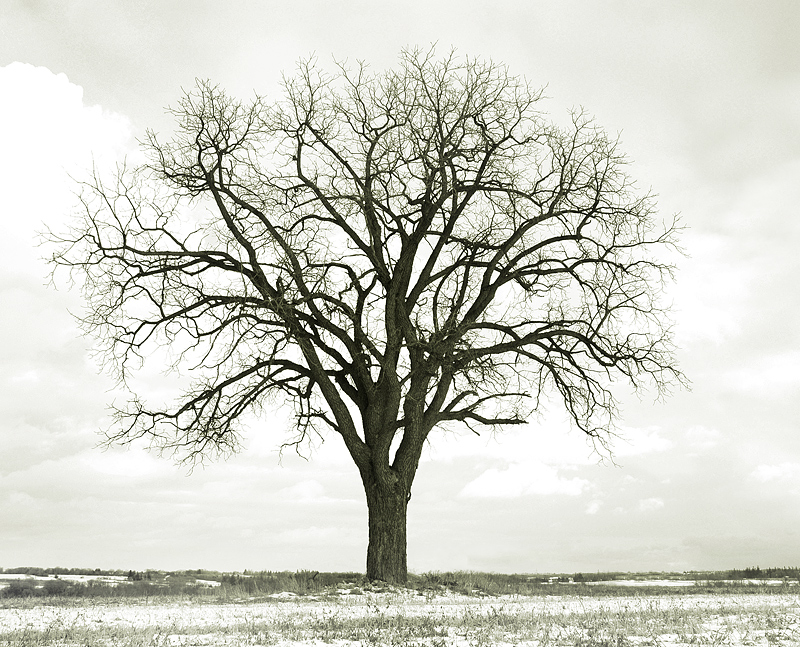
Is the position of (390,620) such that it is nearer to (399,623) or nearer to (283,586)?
(399,623)

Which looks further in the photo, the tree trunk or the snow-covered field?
the tree trunk

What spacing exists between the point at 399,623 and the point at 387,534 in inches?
279

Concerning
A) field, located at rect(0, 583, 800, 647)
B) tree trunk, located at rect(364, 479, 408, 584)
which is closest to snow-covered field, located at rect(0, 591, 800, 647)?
field, located at rect(0, 583, 800, 647)

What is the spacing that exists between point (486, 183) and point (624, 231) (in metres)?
3.58

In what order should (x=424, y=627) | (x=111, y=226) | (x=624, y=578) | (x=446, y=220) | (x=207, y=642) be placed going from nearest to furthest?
(x=207, y=642)
(x=424, y=627)
(x=111, y=226)
(x=446, y=220)
(x=624, y=578)

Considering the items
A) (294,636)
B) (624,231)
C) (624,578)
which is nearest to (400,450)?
(624,231)

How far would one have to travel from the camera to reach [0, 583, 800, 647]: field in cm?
770

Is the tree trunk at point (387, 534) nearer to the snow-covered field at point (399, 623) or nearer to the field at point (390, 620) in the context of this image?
the field at point (390, 620)

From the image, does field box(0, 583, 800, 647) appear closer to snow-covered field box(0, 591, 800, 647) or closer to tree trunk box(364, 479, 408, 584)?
snow-covered field box(0, 591, 800, 647)

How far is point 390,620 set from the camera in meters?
9.09

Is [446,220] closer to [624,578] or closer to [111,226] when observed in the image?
[111,226]

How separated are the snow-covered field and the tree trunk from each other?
2.54m

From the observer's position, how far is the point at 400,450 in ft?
54.0

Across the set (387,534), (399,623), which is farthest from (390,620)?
(387,534)
